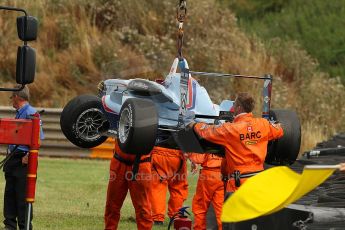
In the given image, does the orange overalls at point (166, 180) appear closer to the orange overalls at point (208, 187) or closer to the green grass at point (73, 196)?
the green grass at point (73, 196)

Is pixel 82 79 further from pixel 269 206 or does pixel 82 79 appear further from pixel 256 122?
pixel 269 206

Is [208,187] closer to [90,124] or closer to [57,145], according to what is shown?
[90,124]

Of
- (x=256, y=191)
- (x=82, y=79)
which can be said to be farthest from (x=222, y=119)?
(x=82, y=79)

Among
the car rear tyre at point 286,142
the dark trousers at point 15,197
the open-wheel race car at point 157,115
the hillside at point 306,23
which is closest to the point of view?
the open-wheel race car at point 157,115

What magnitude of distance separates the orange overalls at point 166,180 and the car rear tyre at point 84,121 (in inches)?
63.5

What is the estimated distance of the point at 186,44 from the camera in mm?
26000

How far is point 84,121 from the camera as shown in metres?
11.6

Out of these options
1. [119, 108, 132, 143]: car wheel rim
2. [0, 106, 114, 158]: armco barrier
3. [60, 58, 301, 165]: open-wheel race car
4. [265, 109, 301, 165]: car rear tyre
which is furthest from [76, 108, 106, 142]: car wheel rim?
[0, 106, 114, 158]: armco barrier

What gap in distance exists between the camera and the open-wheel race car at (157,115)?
10125 mm

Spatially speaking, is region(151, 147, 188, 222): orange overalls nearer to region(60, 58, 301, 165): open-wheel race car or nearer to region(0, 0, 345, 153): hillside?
region(60, 58, 301, 165): open-wheel race car

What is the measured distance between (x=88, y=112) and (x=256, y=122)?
2.20 m

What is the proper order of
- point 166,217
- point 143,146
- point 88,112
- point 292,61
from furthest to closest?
point 292,61
point 166,217
point 88,112
point 143,146

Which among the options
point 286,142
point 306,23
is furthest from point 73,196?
point 306,23

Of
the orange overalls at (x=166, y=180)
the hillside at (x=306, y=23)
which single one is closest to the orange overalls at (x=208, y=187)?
the orange overalls at (x=166, y=180)
